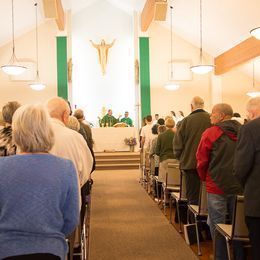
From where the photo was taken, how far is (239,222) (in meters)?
2.89

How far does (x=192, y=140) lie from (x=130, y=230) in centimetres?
142

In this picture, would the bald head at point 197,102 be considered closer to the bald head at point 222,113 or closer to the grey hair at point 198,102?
the grey hair at point 198,102

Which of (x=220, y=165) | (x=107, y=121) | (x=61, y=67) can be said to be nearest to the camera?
(x=220, y=165)

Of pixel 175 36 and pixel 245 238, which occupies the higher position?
pixel 175 36

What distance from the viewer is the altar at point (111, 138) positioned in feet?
44.4

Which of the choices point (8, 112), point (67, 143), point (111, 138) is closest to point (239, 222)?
point (67, 143)

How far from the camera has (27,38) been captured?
607 inches

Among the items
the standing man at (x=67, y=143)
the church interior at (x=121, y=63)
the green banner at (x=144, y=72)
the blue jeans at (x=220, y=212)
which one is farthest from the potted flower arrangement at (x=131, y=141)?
the standing man at (x=67, y=143)

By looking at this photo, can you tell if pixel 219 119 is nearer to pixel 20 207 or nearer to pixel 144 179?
pixel 20 207

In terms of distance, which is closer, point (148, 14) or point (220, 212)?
point (220, 212)

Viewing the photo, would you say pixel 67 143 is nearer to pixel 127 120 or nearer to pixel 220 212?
pixel 220 212

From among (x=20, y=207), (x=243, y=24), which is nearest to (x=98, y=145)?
(x=243, y=24)

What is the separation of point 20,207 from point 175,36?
14.8 meters

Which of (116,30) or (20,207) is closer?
(20,207)
